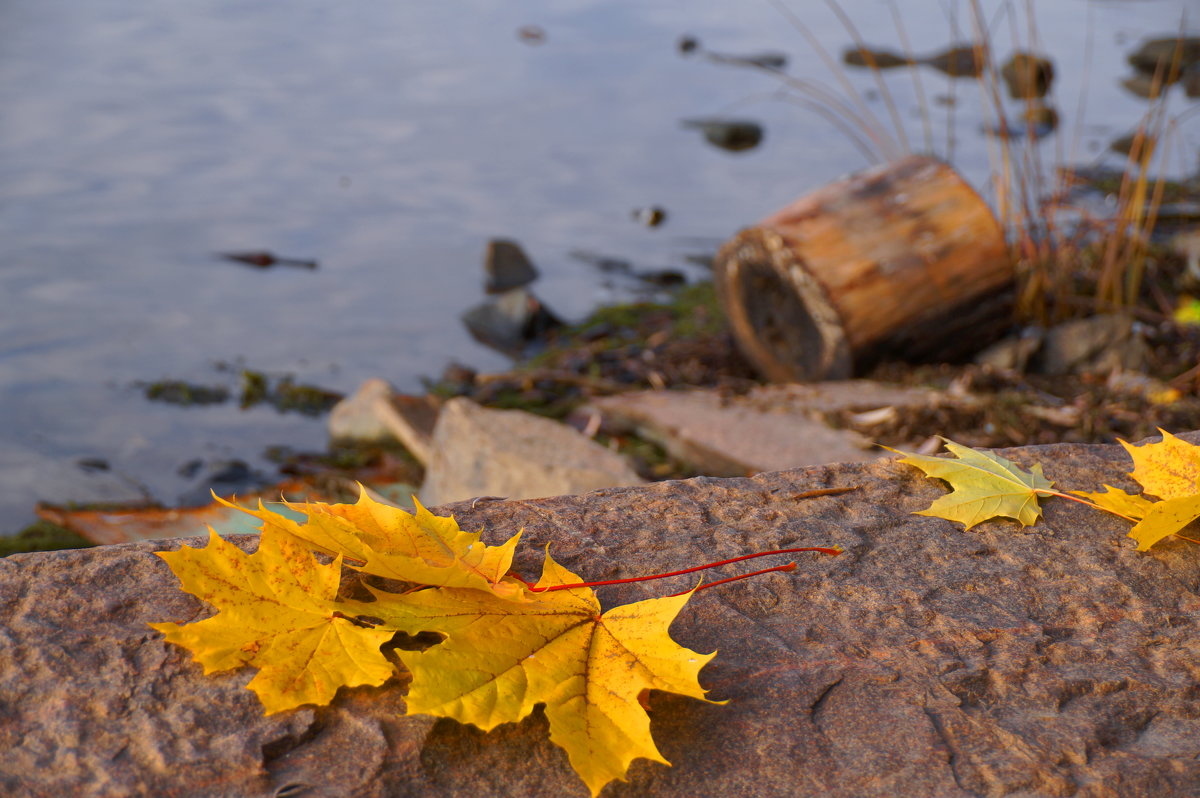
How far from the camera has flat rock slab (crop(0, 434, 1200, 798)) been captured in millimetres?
1038

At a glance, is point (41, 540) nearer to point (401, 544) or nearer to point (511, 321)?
point (401, 544)

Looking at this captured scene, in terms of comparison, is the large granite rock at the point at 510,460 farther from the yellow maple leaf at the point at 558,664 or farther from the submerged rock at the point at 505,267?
the submerged rock at the point at 505,267

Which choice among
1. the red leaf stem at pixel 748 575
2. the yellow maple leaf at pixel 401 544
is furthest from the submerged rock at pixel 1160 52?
the yellow maple leaf at pixel 401 544

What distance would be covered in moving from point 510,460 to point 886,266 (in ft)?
6.04

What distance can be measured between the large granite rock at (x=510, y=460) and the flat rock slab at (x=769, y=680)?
4.99ft

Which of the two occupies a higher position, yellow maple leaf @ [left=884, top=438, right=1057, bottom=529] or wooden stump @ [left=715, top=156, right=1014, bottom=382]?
yellow maple leaf @ [left=884, top=438, right=1057, bottom=529]

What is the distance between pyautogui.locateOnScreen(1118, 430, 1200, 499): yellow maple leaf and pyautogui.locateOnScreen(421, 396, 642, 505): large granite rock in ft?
5.42

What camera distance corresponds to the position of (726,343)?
4914mm

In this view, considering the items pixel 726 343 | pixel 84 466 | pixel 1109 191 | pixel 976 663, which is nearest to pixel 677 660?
pixel 976 663

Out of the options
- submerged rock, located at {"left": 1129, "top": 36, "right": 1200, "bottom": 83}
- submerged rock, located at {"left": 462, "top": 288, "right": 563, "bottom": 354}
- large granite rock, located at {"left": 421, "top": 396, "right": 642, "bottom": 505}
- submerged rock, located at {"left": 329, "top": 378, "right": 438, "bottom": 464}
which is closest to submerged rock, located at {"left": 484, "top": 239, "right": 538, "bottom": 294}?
submerged rock, located at {"left": 462, "top": 288, "right": 563, "bottom": 354}

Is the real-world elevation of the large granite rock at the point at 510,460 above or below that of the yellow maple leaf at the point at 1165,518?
below

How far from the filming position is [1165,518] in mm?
1358

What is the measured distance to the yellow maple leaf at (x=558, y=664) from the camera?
1.00 meters

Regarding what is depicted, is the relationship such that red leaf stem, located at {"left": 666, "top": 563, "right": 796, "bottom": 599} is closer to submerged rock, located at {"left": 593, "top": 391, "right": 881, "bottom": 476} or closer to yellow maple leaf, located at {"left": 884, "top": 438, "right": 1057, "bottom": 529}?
yellow maple leaf, located at {"left": 884, "top": 438, "right": 1057, "bottom": 529}
